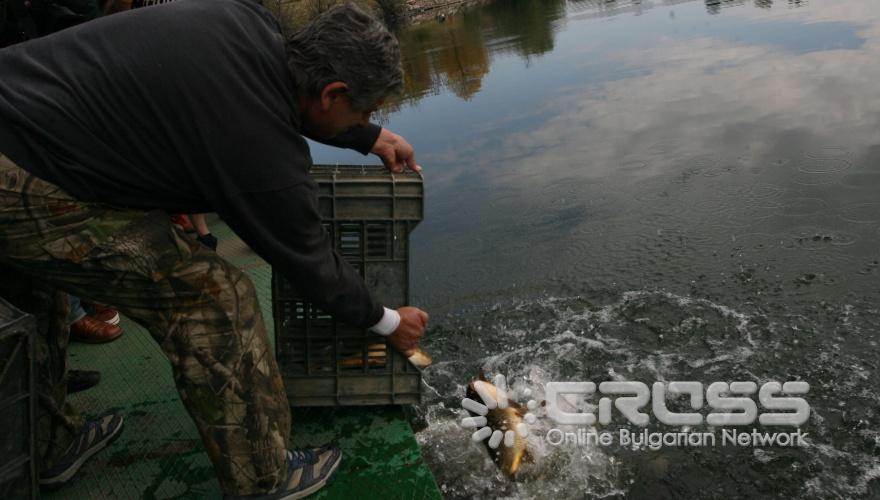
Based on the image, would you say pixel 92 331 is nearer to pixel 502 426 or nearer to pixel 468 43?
pixel 502 426

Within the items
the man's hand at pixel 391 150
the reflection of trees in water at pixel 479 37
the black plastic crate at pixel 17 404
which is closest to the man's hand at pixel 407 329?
the man's hand at pixel 391 150

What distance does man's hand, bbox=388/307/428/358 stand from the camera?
9.09 ft

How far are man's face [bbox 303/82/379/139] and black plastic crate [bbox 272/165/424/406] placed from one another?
15.8 inches

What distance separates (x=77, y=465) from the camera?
291 cm

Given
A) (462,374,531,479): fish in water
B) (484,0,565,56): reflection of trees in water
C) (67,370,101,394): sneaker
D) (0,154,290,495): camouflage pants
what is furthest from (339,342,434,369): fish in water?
(484,0,565,56): reflection of trees in water

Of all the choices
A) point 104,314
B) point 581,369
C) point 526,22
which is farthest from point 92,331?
point 526,22

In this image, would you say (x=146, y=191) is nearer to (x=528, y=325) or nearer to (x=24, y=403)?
(x=24, y=403)

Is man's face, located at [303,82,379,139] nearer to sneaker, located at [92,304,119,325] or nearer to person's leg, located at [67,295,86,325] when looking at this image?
person's leg, located at [67,295,86,325]

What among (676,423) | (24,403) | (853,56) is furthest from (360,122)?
(853,56)

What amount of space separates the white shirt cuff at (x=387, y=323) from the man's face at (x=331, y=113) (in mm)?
717

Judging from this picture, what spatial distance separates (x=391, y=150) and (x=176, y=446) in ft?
5.35

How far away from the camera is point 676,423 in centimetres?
400

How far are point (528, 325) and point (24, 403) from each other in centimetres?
373

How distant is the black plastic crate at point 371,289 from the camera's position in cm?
286
